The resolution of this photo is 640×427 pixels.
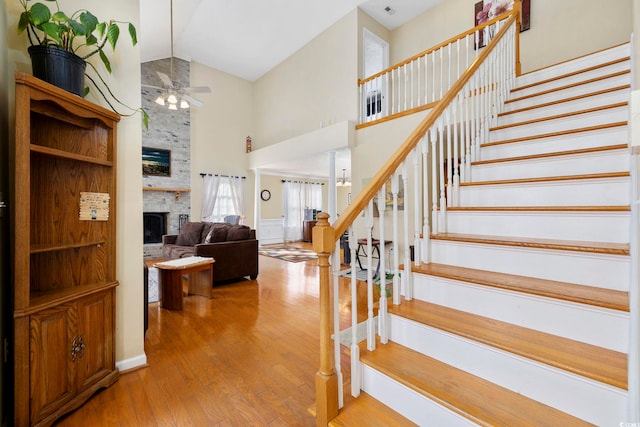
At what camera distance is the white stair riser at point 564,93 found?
98.2 inches

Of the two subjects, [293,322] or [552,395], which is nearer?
[552,395]

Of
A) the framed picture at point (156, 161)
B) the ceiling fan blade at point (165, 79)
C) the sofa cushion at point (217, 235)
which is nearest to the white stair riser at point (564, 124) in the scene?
the sofa cushion at point (217, 235)

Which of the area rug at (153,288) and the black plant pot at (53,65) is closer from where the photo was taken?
the black plant pot at (53,65)

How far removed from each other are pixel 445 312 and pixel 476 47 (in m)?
5.18

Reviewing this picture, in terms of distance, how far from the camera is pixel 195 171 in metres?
7.58

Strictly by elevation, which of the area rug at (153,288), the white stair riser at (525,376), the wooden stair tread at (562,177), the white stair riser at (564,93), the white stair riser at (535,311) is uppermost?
the white stair riser at (564,93)

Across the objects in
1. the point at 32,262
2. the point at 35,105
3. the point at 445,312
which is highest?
the point at 35,105

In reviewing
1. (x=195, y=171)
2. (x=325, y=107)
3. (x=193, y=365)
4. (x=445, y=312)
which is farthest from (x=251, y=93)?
(x=445, y=312)

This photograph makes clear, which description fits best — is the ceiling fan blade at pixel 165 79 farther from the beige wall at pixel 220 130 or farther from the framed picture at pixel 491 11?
the framed picture at pixel 491 11

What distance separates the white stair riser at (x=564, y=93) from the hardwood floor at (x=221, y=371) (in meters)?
2.90

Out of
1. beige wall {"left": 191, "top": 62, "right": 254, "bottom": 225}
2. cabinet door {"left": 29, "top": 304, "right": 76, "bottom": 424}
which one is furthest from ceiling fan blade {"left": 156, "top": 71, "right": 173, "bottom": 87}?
beige wall {"left": 191, "top": 62, "right": 254, "bottom": 225}

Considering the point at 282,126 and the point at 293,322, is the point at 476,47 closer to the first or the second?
the point at 282,126

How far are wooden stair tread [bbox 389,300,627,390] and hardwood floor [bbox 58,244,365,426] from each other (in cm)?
82

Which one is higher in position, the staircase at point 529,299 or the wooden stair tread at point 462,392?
the staircase at point 529,299
